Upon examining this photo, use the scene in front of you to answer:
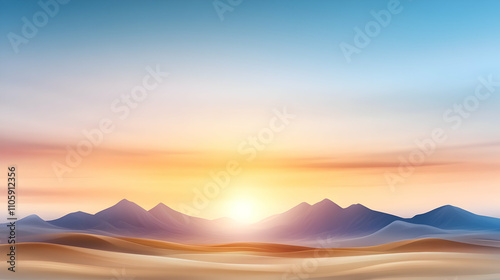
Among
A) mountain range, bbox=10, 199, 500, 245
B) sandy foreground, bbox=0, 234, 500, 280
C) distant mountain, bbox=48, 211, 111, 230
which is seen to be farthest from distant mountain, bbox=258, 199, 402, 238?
distant mountain, bbox=48, 211, 111, 230

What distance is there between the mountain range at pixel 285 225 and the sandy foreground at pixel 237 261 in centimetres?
29

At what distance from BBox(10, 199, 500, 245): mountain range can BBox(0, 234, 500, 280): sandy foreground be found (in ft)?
0.94

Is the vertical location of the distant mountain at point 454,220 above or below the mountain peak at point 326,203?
below

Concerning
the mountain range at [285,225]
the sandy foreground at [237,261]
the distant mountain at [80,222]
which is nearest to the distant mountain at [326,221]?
the mountain range at [285,225]

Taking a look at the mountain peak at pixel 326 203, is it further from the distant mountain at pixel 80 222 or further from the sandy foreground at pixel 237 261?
the distant mountain at pixel 80 222

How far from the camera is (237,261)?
1114 centimetres

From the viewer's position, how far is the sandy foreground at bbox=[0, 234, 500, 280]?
30.1 feet

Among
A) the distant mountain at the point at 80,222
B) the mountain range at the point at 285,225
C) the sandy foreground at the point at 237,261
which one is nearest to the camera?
the sandy foreground at the point at 237,261

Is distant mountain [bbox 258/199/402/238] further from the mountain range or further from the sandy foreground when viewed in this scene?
the sandy foreground

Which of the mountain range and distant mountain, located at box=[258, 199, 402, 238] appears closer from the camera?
the mountain range

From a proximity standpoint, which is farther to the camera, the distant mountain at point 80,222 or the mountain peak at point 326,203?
the mountain peak at point 326,203

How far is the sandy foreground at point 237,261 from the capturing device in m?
9.19

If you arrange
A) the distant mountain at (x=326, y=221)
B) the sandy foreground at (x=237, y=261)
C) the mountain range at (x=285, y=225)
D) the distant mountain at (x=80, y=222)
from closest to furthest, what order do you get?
the sandy foreground at (x=237, y=261)
the distant mountain at (x=80, y=222)
the mountain range at (x=285, y=225)
the distant mountain at (x=326, y=221)

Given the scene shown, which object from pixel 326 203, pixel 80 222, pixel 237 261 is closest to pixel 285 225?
pixel 326 203
